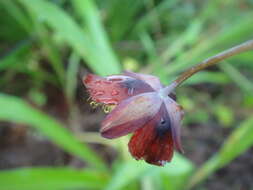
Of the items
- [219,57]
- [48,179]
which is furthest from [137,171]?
[219,57]

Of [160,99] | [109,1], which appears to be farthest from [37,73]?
[160,99]

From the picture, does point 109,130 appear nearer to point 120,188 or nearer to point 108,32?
point 120,188

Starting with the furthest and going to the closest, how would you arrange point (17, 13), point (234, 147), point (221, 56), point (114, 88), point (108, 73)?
point (17, 13) → point (108, 73) → point (234, 147) → point (114, 88) → point (221, 56)

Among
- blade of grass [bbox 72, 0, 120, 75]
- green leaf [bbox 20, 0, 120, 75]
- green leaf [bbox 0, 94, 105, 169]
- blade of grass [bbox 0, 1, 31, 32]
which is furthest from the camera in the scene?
blade of grass [bbox 0, 1, 31, 32]

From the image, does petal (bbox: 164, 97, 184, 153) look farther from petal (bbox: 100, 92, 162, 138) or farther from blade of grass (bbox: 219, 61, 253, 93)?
blade of grass (bbox: 219, 61, 253, 93)

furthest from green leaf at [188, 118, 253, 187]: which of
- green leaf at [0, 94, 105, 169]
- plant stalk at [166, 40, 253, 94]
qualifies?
plant stalk at [166, 40, 253, 94]

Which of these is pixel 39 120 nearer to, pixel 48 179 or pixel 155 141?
pixel 48 179
